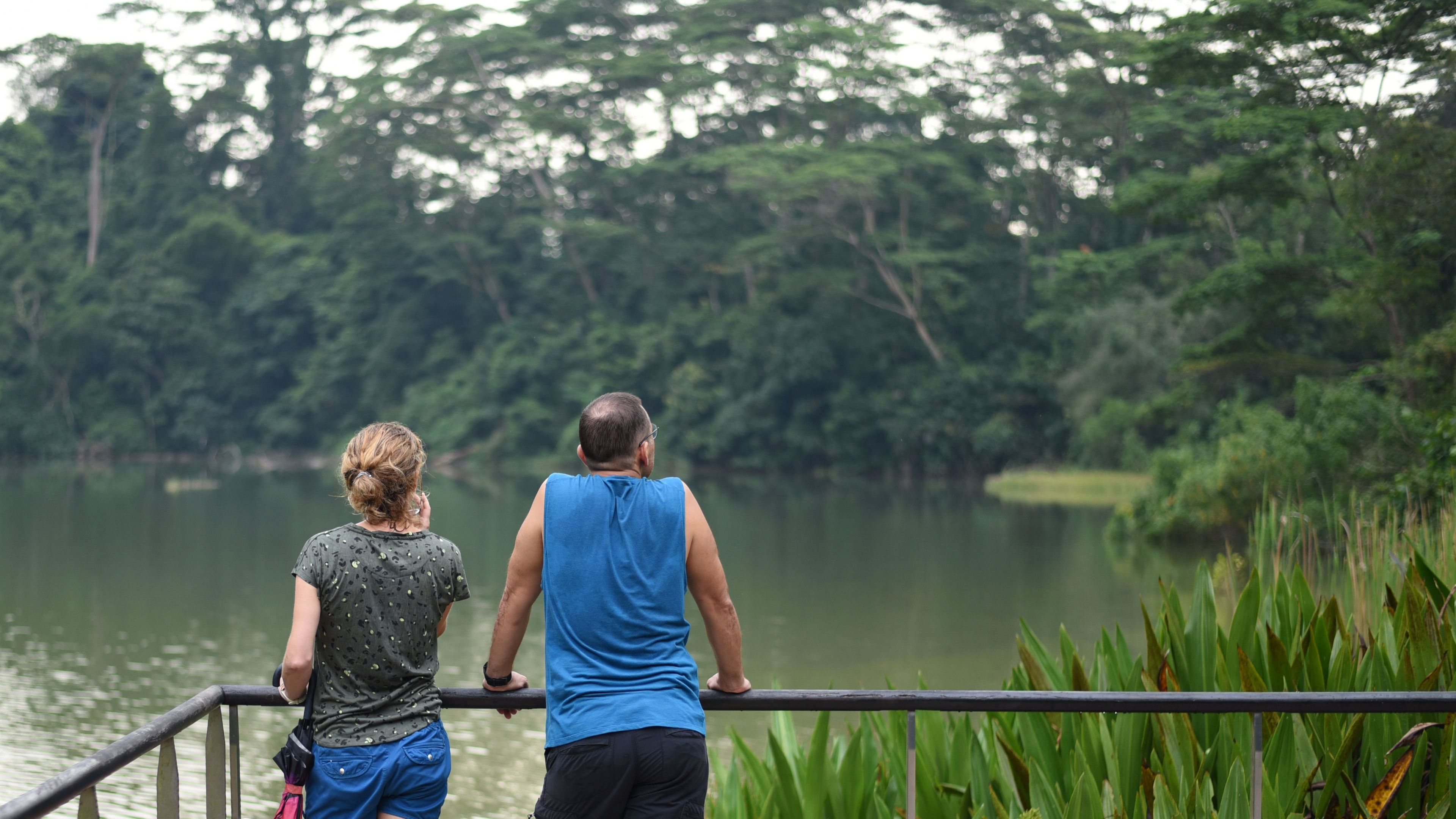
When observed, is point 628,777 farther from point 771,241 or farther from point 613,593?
point 771,241

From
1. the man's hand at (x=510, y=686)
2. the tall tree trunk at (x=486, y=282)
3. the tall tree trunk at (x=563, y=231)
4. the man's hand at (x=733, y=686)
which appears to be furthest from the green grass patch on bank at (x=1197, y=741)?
the tall tree trunk at (x=486, y=282)

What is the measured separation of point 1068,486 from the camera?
93.3ft

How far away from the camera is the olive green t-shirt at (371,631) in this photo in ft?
6.82

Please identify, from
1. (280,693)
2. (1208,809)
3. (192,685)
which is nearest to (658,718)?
(280,693)

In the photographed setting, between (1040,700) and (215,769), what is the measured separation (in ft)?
3.96

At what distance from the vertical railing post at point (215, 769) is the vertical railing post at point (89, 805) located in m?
0.31

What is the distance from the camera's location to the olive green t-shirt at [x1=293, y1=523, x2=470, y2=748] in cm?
208

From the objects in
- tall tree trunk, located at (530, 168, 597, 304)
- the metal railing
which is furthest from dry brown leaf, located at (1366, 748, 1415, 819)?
tall tree trunk, located at (530, 168, 597, 304)

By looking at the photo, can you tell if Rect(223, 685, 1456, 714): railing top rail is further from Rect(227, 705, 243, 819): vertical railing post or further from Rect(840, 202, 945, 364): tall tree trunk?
Rect(840, 202, 945, 364): tall tree trunk

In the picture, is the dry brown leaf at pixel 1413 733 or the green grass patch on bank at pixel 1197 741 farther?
the green grass patch on bank at pixel 1197 741

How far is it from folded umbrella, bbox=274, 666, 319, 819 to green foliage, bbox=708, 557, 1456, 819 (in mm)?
1333

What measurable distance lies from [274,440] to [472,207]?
35.9 feet

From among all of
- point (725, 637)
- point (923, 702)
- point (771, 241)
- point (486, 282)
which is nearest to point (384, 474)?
point (725, 637)

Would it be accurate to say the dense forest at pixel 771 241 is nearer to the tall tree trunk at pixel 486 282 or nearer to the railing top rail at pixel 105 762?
the tall tree trunk at pixel 486 282
